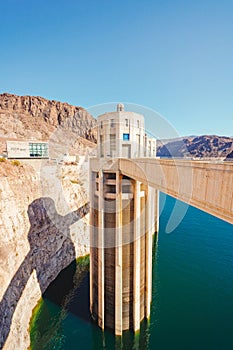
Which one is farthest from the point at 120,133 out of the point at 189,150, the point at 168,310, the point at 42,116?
the point at 42,116

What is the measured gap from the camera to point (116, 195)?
45.6 ft

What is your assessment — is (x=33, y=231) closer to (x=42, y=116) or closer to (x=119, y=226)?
(x=119, y=226)

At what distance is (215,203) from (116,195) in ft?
30.3

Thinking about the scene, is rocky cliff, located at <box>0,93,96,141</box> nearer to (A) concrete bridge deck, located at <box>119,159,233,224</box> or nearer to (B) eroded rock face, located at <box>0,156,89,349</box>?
(B) eroded rock face, located at <box>0,156,89,349</box>

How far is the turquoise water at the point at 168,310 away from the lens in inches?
577

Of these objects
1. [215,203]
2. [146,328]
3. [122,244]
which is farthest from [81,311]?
[215,203]

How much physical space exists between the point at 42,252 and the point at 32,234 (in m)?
2.64

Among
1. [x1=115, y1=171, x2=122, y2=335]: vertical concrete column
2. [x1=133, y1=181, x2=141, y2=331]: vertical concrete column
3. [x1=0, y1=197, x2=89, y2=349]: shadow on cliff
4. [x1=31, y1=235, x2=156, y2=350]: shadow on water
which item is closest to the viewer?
[x1=115, y1=171, x2=122, y2=335]: vertical concrete column

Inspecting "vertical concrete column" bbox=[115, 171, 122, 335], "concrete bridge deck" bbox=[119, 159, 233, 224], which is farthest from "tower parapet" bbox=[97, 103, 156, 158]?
"concrete bridge deck" bbox=[119, 159, 233, 224]

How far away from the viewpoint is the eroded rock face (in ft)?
47.0

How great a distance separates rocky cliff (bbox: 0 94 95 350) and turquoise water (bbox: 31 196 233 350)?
173cm

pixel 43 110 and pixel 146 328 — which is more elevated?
pixel 43 110

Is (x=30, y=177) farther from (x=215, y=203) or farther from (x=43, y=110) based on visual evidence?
(x=43, y=110)

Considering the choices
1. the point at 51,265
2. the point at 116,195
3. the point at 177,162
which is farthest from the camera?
the point at 51,265
